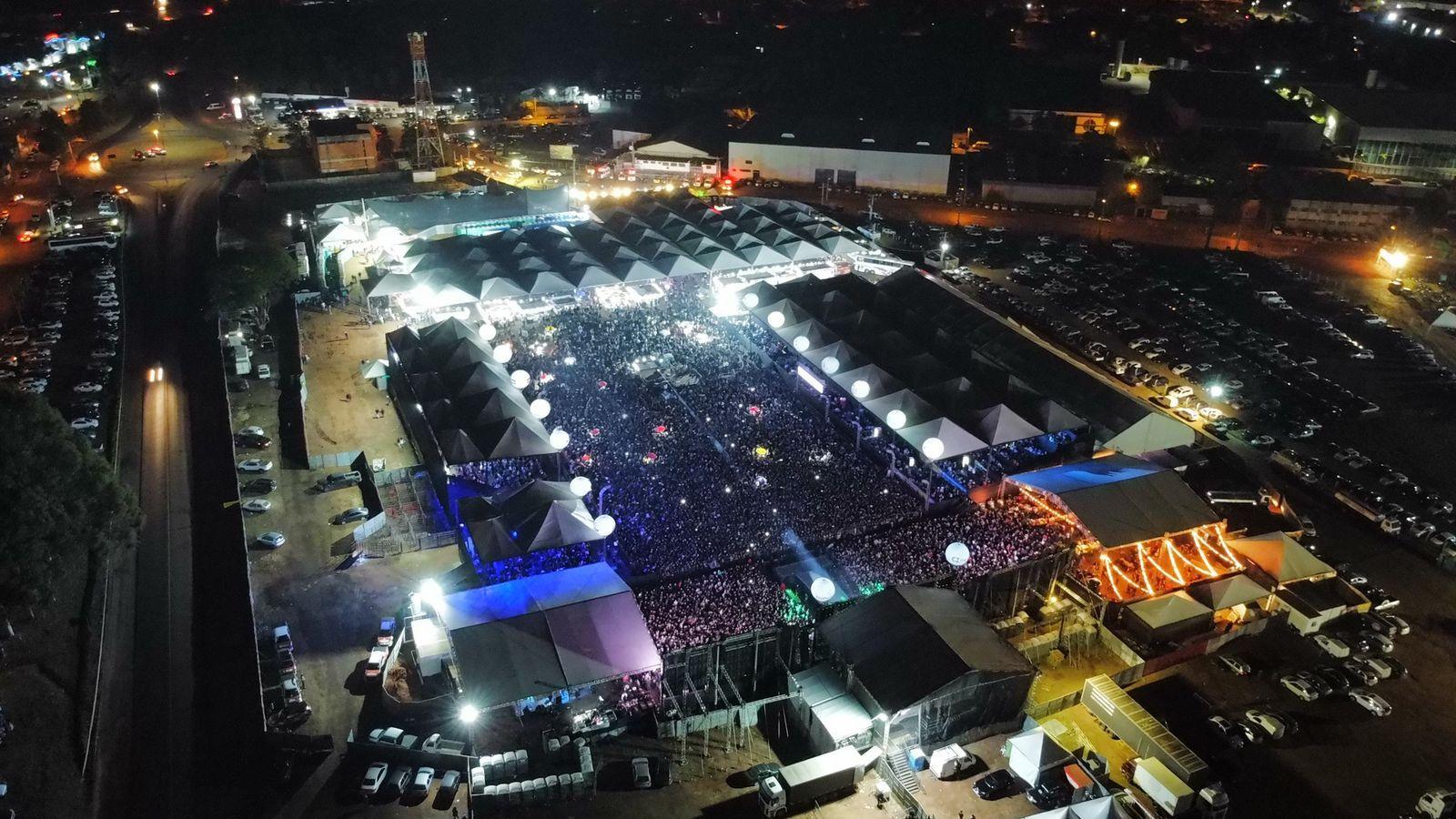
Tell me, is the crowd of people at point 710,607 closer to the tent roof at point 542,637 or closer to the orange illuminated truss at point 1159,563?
the tent roof at point 542,637

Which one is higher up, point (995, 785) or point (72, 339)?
point (72, 339)

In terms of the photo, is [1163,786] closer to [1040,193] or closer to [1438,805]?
[1438,805]

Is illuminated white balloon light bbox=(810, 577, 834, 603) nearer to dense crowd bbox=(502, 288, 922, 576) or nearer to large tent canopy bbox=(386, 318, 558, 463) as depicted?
dense crowd bbox=(502, 288, 922, 576)

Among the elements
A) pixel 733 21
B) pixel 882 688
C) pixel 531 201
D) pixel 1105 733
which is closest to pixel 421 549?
pixel 882 688

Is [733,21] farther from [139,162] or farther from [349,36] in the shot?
[139,162]

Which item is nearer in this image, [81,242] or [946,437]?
[946,437]

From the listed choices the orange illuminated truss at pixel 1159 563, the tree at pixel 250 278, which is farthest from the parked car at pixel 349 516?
the orange illuminated truss at pixel 1159 563

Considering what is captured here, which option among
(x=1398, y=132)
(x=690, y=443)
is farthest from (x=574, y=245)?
(x=1398, y=132)
